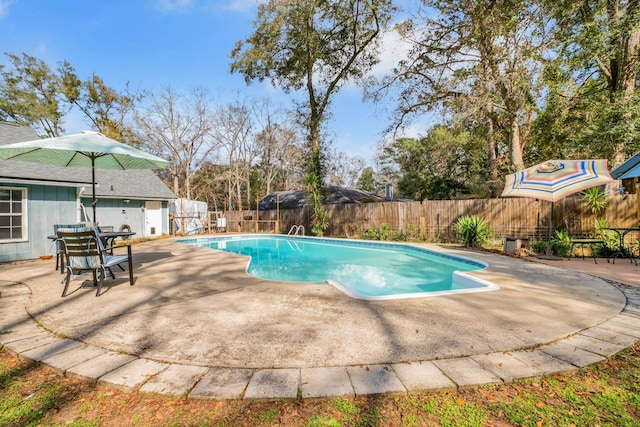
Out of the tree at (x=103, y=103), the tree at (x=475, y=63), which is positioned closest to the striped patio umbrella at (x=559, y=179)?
the tree at (x=475, y=63)

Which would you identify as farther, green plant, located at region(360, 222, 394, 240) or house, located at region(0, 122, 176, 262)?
green plant, located at region(360, 222, 394, 240)

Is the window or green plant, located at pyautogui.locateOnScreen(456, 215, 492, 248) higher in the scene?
the window

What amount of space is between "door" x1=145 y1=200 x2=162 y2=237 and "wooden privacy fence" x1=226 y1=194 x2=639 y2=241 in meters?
7.04

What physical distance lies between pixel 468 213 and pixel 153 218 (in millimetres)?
14464

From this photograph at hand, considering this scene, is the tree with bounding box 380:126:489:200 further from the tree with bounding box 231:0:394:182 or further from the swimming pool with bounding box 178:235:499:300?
the swimming pool with bounding box 178:235:499:300

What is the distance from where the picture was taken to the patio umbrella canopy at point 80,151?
166 inches

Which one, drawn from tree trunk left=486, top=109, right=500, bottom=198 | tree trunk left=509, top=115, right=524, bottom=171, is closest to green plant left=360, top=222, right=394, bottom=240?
tree trunk left=486, top=109, right=500, bottom=198

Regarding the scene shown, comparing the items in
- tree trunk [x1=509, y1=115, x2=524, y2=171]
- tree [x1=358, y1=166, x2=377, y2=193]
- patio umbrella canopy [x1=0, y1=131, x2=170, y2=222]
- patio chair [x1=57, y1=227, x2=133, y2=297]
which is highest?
tree [x1=358, y1=166, x2=377, y2=193]

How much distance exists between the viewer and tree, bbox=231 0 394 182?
14445mm

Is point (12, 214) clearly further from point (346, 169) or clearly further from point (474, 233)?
point (346, 169)

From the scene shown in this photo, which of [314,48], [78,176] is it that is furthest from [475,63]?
[78,176]

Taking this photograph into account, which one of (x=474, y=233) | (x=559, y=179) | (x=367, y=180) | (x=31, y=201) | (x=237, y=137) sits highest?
(x=237, y=137)

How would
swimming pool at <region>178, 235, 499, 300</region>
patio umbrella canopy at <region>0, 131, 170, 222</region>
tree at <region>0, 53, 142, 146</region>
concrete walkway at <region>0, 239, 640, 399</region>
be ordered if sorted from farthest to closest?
tree at <region>0, 53, 142, 146</region> < swimming pool at <region>178, 235, 499, 300</region> < patio umbrella canopy at <region>0, 131, 170, 222</region> < concrete walkway at <region>0, 239, 640, 399</region>

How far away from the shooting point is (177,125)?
2386 cm
